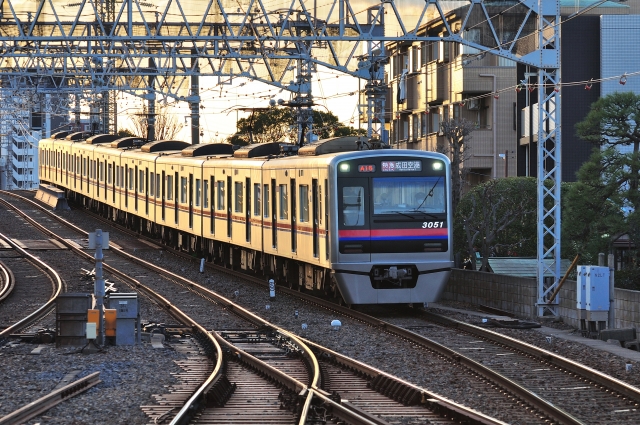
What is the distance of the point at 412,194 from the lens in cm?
1770

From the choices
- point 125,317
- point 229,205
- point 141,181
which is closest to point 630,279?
point 229,205

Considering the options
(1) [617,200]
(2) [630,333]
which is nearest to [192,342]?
(2) [630,333]

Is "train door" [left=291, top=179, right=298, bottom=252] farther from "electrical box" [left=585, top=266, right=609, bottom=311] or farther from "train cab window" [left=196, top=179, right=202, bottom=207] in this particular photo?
"train cab window" [left=196, top=179, right=202, bottom=207]

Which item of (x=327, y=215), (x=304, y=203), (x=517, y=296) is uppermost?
(x=304, y=203)

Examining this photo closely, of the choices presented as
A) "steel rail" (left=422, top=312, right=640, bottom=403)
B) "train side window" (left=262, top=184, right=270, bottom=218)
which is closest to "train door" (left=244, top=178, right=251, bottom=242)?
"train side window" (left=262, top=184, right=270, bottom=218)

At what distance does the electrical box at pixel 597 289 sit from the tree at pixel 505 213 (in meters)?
16.2

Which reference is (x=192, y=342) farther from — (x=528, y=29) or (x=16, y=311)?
(x=528, y=29)

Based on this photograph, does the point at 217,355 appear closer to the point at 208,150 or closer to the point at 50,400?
the point at 50,400

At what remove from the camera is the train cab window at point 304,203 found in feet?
63.3

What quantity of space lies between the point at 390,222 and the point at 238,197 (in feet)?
25.9

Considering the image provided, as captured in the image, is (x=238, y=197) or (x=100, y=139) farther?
(x=100, y=139)

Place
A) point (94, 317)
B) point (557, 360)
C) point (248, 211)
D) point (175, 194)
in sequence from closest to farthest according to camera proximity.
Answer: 1. point (557, 360)
2. point (94, 317)
3. point (248, 211)
4. point (175, 194)

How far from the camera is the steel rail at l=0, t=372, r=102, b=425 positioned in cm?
892

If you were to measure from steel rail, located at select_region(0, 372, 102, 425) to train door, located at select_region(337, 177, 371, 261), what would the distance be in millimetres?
6634
